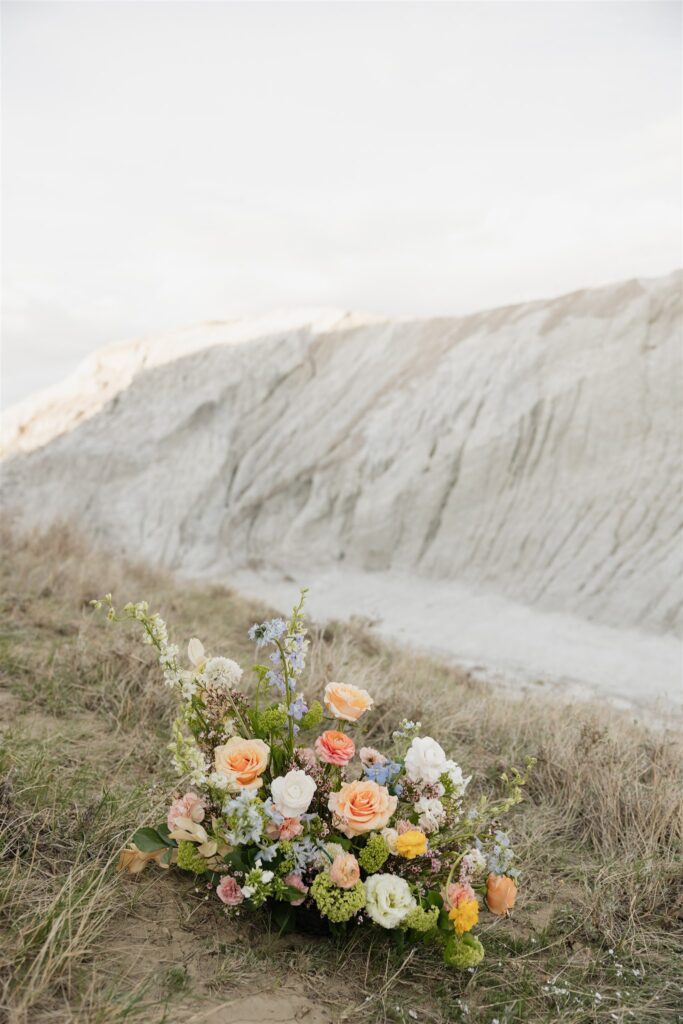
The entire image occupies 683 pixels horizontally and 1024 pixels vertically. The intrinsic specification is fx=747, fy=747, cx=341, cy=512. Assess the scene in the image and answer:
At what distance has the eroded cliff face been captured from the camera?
1508 cm

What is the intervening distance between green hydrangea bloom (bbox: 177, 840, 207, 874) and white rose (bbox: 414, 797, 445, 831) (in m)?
0.75

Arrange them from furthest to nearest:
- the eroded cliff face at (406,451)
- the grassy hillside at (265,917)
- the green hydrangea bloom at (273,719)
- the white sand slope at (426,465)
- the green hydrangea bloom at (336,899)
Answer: the eroded cliff face at (406,451)
the white sand slope at (426,465)
the green hydrangea bloom at (273,719)
the green hydrangea bloom at (336,899)
the grassy hillside at (265,917)

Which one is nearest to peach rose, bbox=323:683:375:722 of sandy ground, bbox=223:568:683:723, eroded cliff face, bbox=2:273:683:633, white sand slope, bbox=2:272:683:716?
sandy ground, bbox=223:568:683:723

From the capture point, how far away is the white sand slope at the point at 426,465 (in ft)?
46.6

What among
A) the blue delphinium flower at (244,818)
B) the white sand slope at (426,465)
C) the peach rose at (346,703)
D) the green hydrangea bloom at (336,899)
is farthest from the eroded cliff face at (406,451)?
the blue delphinium flower at (244,818)

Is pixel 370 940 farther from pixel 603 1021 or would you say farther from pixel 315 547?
pixel 315 547

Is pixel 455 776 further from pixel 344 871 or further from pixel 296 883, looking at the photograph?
pixel 296 883

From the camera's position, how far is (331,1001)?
2260 mm

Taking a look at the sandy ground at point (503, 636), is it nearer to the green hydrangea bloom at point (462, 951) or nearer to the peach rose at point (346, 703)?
the green hydrangea bloom at point (462, 951)

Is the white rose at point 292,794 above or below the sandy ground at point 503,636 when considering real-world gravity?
above

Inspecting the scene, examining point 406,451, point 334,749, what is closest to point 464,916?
point 334,749

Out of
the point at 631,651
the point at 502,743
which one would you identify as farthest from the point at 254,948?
the point at 631,651

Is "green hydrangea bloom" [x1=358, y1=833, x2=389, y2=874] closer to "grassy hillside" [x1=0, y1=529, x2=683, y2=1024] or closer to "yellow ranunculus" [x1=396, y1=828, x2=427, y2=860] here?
"yellow ranunculus" [x1=396, y1=828, x2=427, y2=860]

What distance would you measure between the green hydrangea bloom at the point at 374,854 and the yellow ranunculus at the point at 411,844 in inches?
2.2
